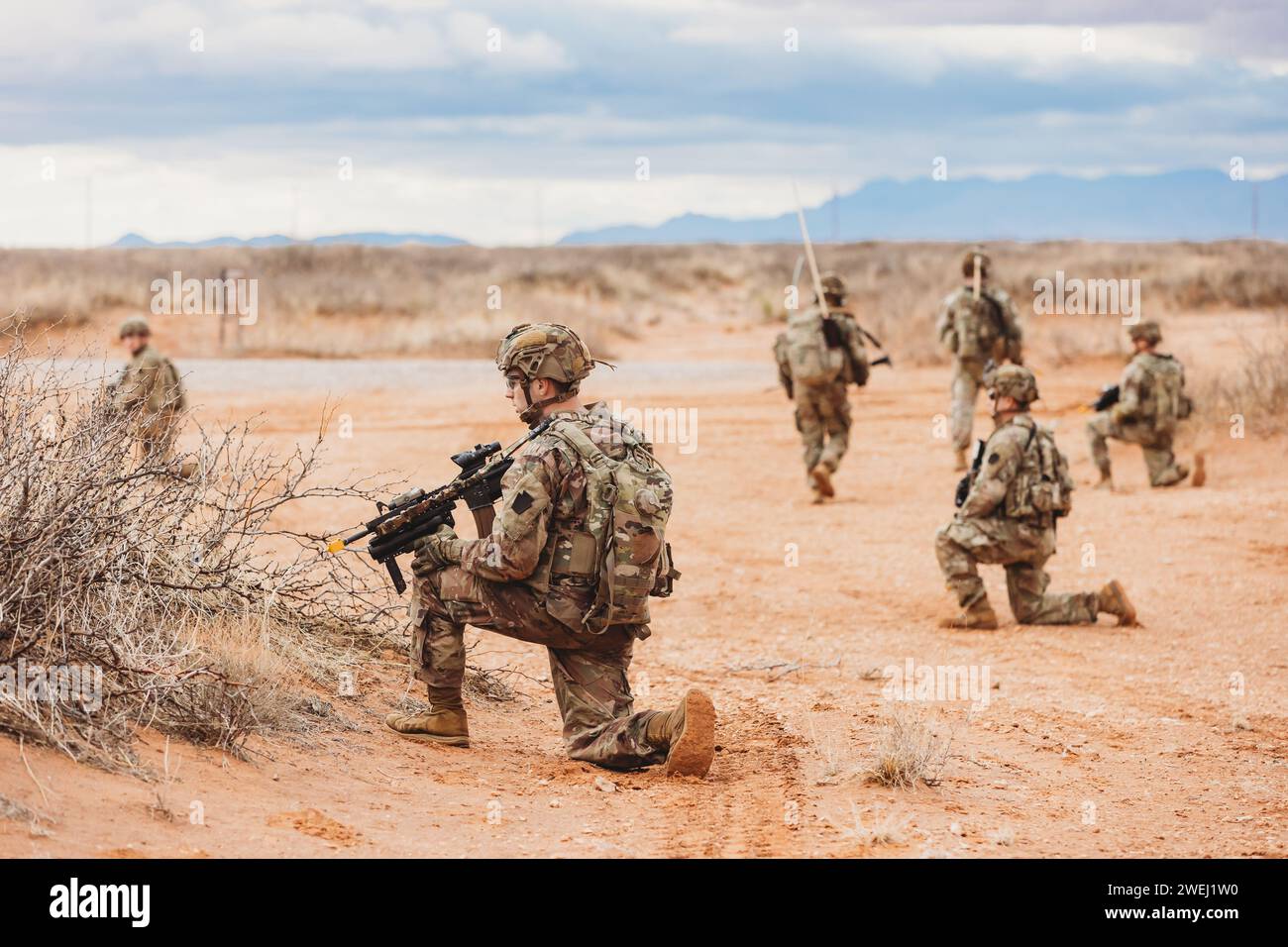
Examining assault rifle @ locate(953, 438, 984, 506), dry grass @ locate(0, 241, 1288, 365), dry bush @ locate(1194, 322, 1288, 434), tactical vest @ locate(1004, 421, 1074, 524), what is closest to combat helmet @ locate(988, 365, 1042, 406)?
tactical vest @ locate(1004, 421, 1074, 524)

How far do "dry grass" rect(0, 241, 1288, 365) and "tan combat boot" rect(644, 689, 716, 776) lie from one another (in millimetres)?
20474

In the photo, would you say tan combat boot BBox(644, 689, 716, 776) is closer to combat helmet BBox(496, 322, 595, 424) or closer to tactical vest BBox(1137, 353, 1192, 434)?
combat helmet BBox(496, 322, 595, 424)

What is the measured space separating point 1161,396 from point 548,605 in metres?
9.46

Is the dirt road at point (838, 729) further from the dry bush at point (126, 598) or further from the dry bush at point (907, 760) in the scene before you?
the dry bush at point (126, 598)

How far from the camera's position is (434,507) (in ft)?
18.2

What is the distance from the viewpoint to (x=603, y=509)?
17.8 feet

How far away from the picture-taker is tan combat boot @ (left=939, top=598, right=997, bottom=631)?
29.6ft

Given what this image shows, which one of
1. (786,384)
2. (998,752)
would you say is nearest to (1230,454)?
(786,384)

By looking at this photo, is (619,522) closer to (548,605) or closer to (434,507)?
(548,605)

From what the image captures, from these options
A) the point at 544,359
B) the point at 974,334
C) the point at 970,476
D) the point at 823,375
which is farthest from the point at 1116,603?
the point at 974,334

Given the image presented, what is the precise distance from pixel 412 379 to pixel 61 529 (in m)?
17.7

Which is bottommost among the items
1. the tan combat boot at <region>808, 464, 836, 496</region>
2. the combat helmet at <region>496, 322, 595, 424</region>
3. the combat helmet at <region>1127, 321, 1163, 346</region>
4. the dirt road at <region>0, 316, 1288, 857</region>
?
the dirt road at <region>0, 316, 1288, 857</region>
